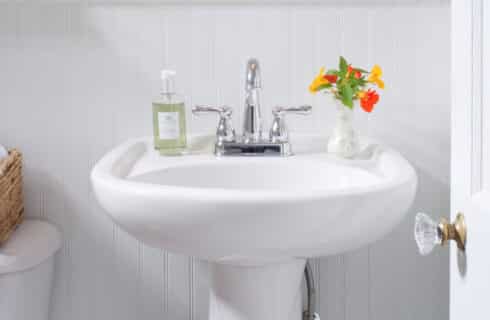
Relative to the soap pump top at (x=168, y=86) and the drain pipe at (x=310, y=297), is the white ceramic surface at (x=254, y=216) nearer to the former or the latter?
the soap pump top at (x=168, y=86)

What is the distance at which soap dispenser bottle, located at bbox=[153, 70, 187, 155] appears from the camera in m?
1.30

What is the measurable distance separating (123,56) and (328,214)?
716 millimetres

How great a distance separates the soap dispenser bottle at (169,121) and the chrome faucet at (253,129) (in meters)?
0.04

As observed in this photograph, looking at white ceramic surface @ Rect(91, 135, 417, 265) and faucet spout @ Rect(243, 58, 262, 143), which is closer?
white ceramic surface @ Rect(91, 135, 417, 265)

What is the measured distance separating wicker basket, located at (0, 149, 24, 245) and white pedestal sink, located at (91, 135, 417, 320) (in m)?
0.23

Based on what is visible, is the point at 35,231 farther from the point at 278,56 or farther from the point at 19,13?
the point at 278,56

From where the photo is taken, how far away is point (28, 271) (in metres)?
1.32

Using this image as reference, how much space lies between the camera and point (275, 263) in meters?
1.08

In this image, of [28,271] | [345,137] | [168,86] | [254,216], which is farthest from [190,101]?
[254,216]

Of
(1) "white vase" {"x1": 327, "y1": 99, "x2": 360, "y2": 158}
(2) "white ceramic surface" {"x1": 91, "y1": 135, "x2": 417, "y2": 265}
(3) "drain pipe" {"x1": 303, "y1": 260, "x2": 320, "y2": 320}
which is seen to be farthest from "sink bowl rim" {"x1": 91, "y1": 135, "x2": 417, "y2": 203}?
(3) "drain pipe" {"x1": 303, "y1": 260, "x2": 320, "y2": 320}
